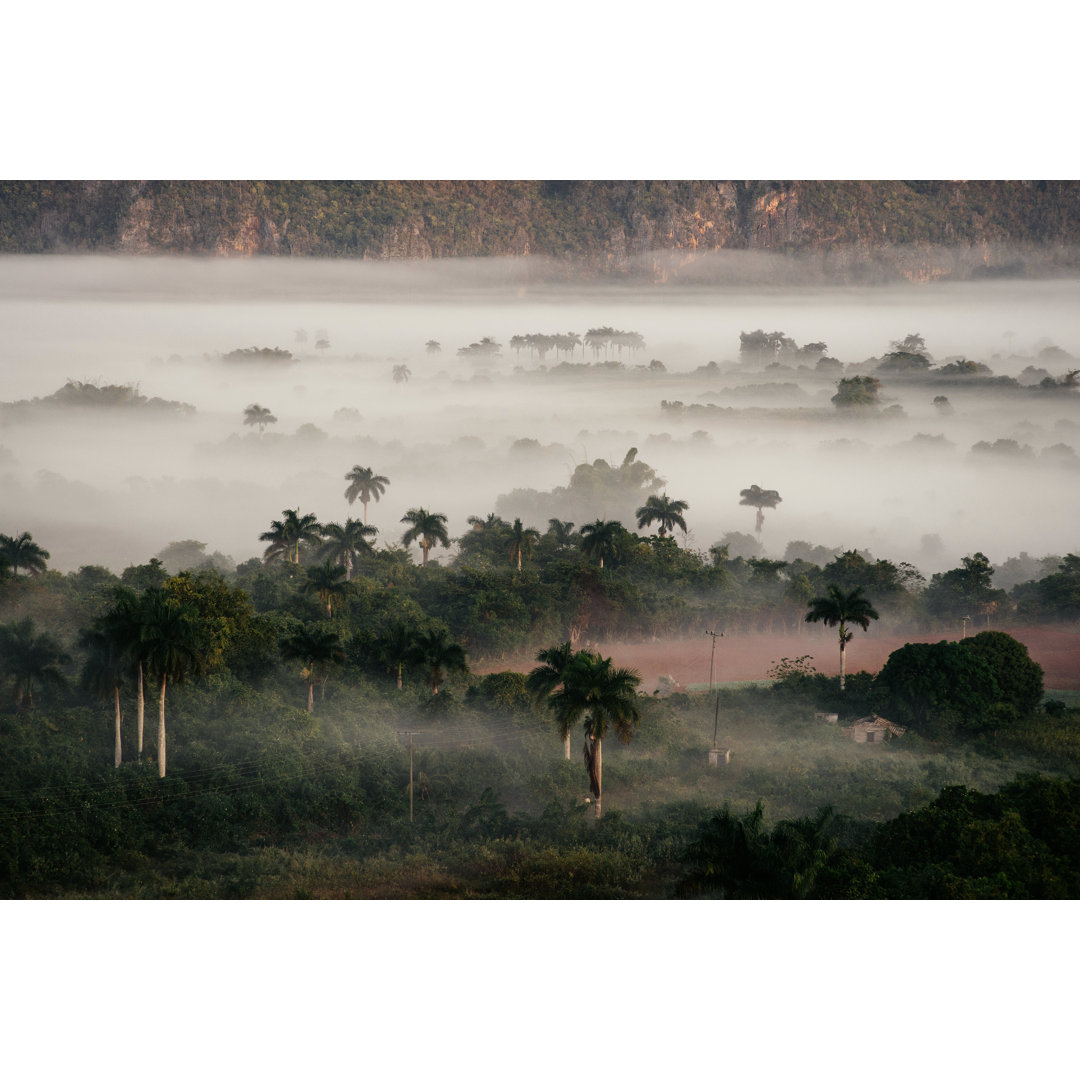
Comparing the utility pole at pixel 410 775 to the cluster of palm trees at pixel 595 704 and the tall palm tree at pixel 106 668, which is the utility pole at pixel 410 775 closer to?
the cluster of palm trees at pixel 595 704

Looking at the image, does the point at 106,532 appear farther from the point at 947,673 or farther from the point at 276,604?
the point at 947,673

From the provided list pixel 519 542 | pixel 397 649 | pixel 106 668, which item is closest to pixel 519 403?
pixel 519 542

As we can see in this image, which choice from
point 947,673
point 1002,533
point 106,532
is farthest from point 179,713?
point 1002,533

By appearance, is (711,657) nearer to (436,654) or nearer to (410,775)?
(436,654)

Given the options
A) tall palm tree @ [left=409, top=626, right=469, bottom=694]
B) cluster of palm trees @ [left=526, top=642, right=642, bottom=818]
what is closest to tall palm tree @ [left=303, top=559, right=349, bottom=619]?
tall palm tree @ [left=409, top=626, right=469, bottom=694]

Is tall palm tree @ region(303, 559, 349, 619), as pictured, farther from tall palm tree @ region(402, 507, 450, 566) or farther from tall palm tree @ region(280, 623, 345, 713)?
tall palm tree @ region(402, 507, 450, 566)

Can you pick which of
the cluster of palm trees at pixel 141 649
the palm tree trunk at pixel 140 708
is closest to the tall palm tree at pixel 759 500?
the cluster of palm trees at pixel 141 649
